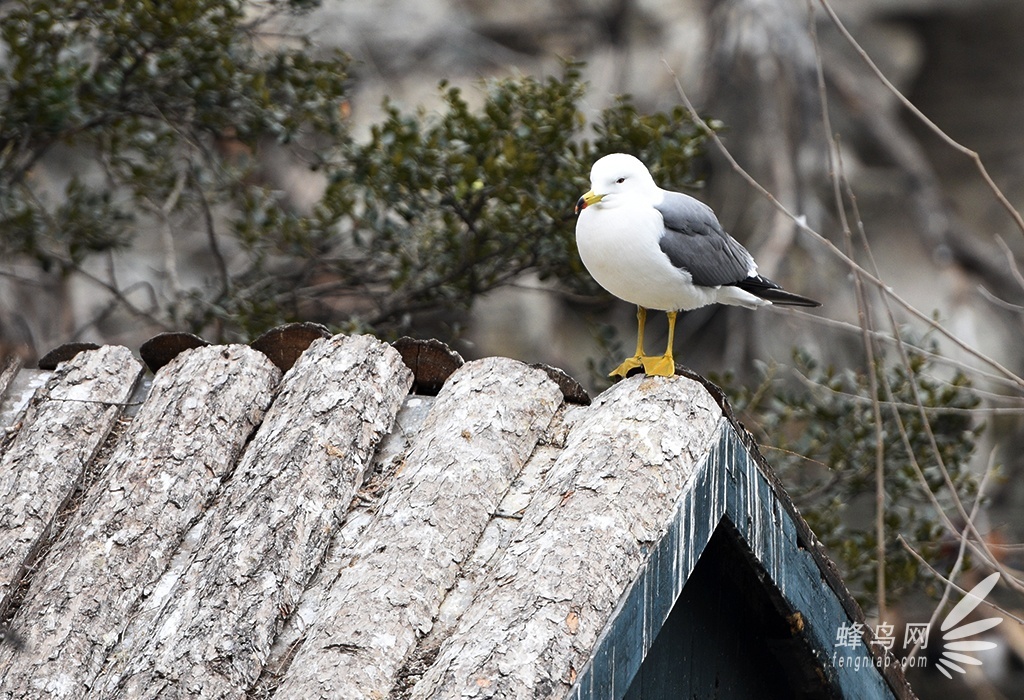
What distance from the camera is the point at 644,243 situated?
2904 mm

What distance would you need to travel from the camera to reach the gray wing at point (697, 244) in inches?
118

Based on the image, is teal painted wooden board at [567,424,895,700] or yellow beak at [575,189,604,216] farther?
yellow beak at [575,189,604,216]

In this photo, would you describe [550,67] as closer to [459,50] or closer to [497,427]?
[459,50]

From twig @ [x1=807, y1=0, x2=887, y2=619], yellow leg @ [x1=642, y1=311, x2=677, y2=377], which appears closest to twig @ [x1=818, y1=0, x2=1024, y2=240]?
twig @ [x1=807, y1=0, x2=887, y2=619]

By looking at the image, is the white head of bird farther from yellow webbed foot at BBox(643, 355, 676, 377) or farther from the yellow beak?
yellow webbed foot at BBox(643, 355, 676, 377)

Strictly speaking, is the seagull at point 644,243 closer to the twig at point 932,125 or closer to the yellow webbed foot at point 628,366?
the yellow webbed foot at point 628,366

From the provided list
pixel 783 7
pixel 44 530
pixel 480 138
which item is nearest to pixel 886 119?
pixel 783 7

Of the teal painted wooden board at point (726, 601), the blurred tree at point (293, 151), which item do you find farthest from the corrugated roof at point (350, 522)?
the blurred tree at point (293, 151)

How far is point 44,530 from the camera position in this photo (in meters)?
2.48

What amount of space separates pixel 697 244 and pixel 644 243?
0.70 ft

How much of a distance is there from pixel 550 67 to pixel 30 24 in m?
7.38

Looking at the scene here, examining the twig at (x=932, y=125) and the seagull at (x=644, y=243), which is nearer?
the twig at (x=932, y=125)

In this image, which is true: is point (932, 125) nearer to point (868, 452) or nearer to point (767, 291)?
point (767, 291)

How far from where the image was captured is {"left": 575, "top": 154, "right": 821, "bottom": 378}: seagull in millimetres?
2902
